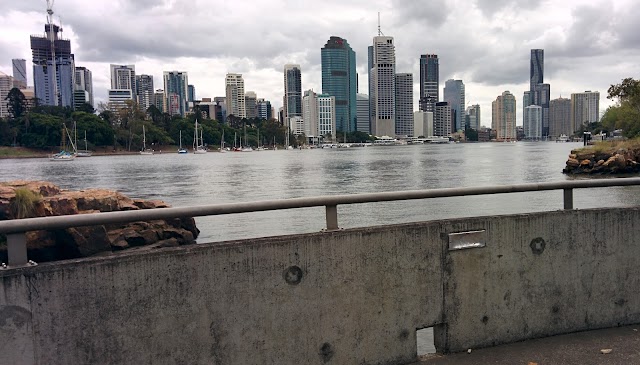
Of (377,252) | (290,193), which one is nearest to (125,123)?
(290,193)

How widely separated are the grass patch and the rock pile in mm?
30

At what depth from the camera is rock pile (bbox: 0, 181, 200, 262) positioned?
1591cm

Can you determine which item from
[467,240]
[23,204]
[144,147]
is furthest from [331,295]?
[144,147]

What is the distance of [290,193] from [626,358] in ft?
120

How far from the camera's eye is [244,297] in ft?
12.3

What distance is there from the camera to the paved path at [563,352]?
425 cm

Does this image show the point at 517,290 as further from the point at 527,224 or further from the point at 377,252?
the point at 377,252

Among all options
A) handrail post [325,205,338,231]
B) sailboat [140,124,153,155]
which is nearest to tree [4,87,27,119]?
sailboat [140,124,153,155]

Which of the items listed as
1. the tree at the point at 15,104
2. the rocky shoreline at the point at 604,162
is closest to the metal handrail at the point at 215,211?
the rocky shoreline at the point at 604,162

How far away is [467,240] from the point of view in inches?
177

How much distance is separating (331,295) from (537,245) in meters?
2.07

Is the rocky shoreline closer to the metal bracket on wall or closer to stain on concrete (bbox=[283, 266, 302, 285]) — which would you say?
the metal bracket on wall

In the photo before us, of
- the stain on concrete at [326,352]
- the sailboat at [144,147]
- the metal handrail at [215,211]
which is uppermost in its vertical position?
the sailboat at [144,147]

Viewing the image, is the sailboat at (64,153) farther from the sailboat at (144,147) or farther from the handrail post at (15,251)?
the handrail post at (15,251)
